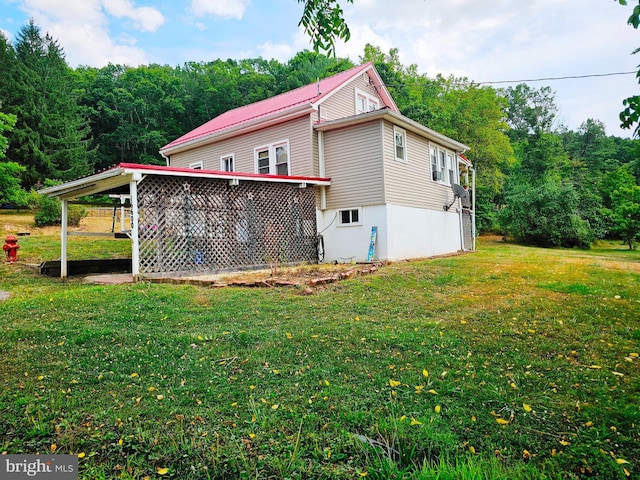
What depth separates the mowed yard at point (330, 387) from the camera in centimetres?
224

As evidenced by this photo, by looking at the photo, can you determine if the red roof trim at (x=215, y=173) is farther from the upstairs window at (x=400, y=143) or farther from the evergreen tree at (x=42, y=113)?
the evergreen tree at (x=42, y=113)

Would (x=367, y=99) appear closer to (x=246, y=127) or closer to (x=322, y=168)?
(x=322, y=168)

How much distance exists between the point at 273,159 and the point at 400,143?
445cm

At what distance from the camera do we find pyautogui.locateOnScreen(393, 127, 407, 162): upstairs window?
1265 centimetres

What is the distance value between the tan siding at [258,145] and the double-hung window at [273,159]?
0.61ft

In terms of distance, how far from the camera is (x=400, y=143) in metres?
12.9

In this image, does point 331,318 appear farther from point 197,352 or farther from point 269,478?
point 269,478

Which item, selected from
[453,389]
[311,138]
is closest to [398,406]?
[453,389]

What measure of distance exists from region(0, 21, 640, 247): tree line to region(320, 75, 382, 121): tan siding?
10333mm

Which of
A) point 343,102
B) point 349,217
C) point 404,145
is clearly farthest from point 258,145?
point 404,145

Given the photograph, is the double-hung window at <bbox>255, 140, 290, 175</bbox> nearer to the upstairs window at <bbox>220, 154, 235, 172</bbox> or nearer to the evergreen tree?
the upstairs window at <bbox>220, 154, 235, 172</bbox>

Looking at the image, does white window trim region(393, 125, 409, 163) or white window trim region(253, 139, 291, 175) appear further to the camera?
white window trim region(253, 139, 291, 175)

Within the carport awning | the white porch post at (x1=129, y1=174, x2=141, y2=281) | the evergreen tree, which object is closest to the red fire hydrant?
the carport awning

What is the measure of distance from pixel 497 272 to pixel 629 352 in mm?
4705
